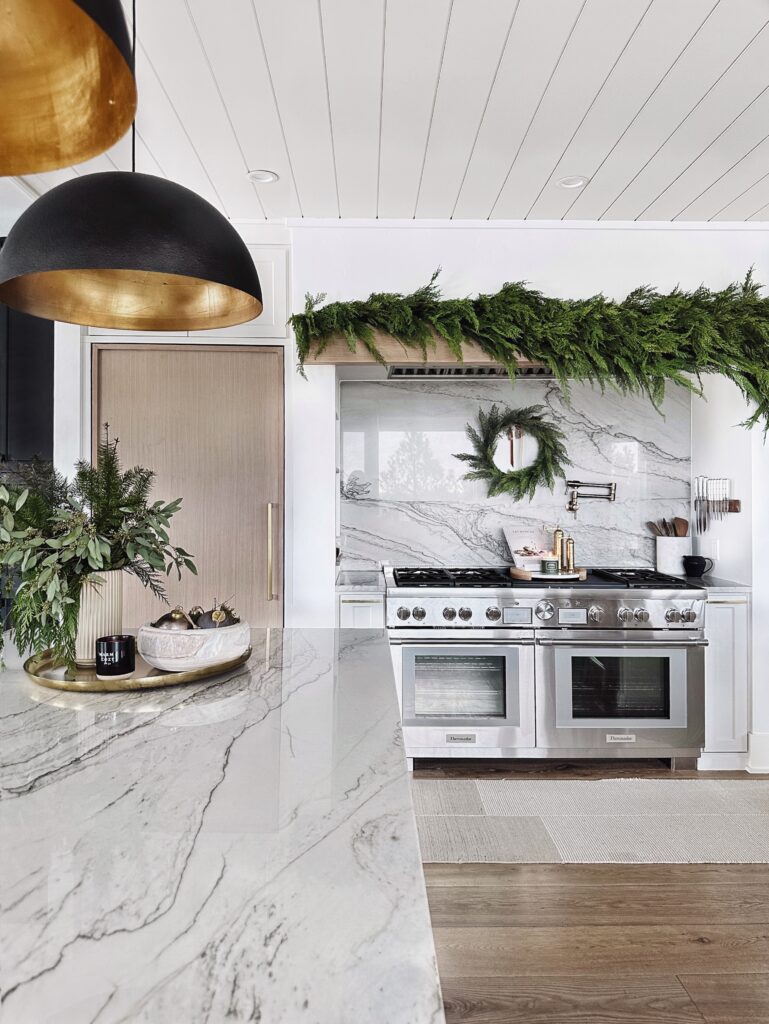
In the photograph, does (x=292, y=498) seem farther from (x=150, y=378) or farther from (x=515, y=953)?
(x=515, y=953)

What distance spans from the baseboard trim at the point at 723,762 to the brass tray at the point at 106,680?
2.58 metres

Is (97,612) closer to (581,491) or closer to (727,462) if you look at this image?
(581,491)

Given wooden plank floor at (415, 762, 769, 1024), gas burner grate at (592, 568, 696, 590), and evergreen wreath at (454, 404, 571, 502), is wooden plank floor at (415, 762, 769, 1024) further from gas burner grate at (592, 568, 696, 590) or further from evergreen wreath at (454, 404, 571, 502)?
evergreen wreath at (454, 404, 571, 502)

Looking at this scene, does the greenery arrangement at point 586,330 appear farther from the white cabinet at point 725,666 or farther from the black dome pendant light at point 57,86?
the black dome pendant light at point 57,86

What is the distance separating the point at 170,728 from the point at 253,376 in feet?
7.77

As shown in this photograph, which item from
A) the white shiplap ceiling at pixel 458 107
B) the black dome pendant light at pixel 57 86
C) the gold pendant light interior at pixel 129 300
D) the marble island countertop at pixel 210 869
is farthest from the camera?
the white shiplap ceiling at pixel 458 107

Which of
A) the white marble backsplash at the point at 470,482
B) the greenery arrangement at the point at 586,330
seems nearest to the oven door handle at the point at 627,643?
the white marble backsplash at the point at 470,482

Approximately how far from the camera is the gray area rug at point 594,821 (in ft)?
8.15

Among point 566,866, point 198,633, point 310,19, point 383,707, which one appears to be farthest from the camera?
point 566,866

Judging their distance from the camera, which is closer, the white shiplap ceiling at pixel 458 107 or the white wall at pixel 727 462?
the white shiplap ceiling at pixel 458 107

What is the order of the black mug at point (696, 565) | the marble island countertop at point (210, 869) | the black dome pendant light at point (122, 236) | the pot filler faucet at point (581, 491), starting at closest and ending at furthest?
the marble island countertop at point (210, 869), the black dome pendant light at point (122, 236), the black mug at point (696, 565), the pot filler faucet at point (581, 491)

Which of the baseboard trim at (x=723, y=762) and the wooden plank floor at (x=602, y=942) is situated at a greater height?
the baseboard trim at (x=723, y=762)

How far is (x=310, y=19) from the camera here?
Answer: 193 cm

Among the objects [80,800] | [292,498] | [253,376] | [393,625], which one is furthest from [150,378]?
[80,800]
